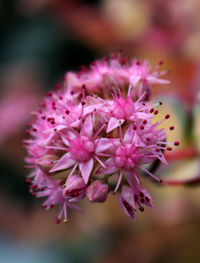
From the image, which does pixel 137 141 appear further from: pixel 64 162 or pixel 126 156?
pixel 64 162

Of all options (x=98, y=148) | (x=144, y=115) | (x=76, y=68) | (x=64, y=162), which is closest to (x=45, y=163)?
(x=64, y=162)

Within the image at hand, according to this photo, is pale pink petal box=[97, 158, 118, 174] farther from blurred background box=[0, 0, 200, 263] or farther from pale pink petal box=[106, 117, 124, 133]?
blurred background box=[0, 0, 200, 263]

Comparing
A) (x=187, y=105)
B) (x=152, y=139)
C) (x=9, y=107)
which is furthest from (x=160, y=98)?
(x=9, y=107)

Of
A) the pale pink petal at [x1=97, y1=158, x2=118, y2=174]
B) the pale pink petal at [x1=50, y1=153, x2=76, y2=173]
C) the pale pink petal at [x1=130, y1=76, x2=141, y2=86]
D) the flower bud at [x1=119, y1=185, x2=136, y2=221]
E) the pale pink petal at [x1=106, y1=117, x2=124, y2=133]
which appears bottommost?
the flower bud at [x1=119, y1=185, x2=136, y2=221]

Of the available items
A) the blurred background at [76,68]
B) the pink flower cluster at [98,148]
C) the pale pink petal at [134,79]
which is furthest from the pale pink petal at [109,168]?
the blurred background at [76,68]

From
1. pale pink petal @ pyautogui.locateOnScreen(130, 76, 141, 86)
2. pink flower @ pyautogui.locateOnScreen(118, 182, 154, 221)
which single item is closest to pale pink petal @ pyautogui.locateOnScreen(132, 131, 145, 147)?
pink flower @ pyautogui.locateOnScreen(118, 182, 154, 221)

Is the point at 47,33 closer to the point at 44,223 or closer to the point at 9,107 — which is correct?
the point at 9,107
